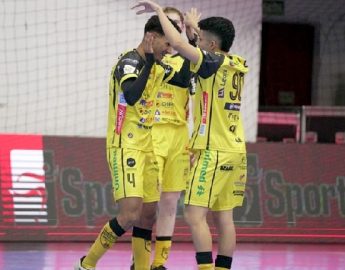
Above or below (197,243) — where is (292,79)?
above

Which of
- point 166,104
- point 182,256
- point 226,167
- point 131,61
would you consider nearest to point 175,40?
point 131,61

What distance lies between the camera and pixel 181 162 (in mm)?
8391

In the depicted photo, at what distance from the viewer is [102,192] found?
11.4 meters

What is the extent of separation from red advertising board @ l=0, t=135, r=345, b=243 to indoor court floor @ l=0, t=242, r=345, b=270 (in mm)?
223

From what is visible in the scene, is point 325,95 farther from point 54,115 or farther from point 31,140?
point 31,140

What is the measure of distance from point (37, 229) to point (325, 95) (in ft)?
29.8

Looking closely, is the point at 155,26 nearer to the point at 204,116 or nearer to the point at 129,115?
the point at 129,115

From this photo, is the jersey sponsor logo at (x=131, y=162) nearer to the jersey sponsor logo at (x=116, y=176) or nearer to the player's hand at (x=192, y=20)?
the jersey sponsor logo at (x=116, y=176)

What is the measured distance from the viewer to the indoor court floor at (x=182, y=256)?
935 centimetres

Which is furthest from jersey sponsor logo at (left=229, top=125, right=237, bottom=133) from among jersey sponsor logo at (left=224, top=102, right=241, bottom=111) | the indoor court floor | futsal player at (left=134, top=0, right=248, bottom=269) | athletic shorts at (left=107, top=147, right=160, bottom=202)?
the indoor court floor

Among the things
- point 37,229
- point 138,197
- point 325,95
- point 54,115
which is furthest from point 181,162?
point 325,95

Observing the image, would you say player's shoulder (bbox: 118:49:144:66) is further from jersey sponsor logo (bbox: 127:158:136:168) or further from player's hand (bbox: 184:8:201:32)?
jersey sponsor logo (bbox: 127:158:136:168)

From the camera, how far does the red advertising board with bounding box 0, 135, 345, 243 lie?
36.6ft

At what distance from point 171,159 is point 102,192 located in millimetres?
3190
